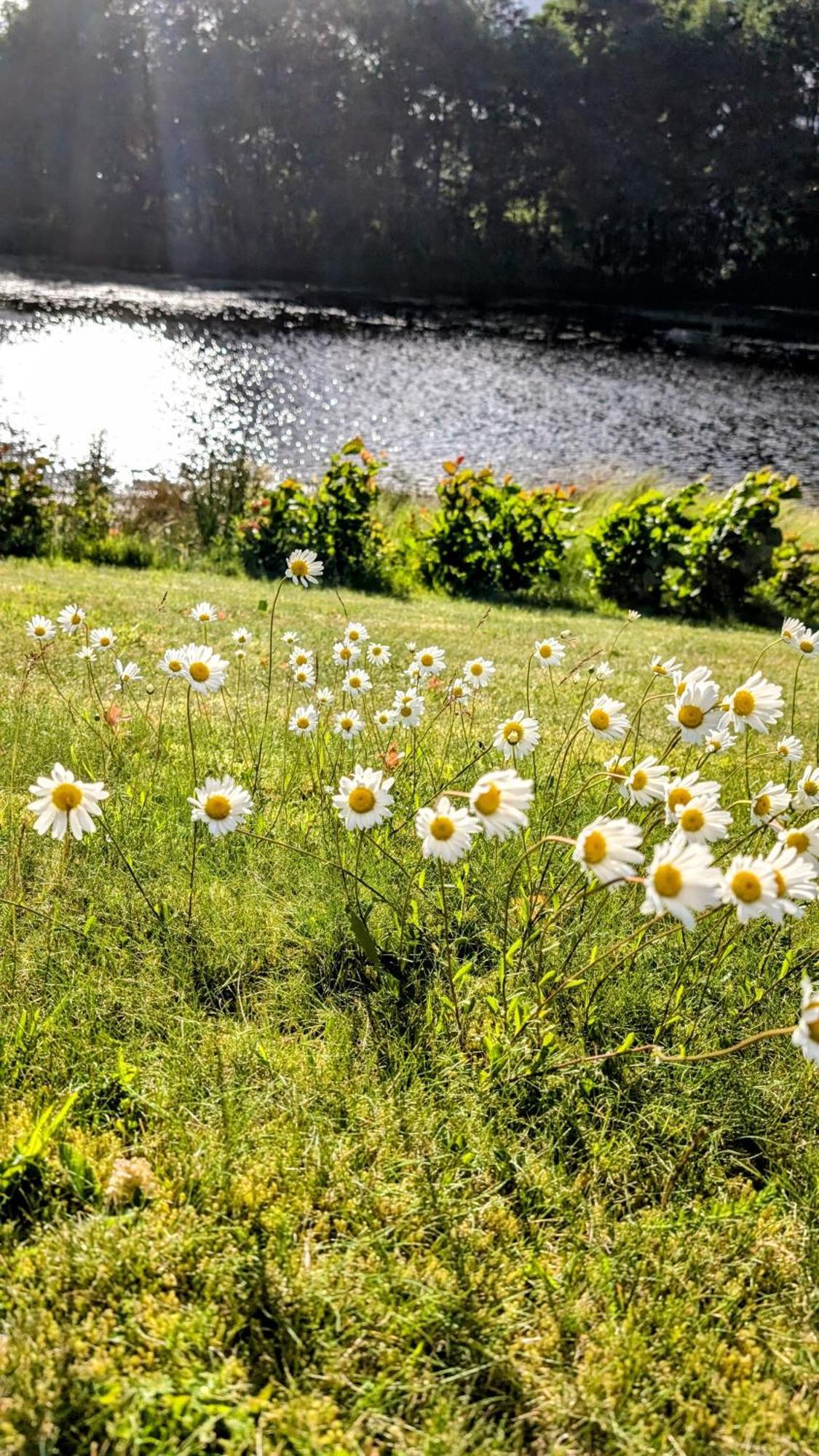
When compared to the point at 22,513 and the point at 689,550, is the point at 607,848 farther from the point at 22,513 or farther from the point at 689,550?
the point at 22,513

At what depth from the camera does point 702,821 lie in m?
1.54

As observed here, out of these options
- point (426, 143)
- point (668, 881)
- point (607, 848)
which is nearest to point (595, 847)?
point (607, 848)

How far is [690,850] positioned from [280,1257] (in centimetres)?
93

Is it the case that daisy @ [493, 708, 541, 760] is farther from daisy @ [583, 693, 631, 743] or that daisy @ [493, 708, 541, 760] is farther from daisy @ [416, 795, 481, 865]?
daisy @ [416, 795, 481, 865]

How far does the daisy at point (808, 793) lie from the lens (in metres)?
2.16

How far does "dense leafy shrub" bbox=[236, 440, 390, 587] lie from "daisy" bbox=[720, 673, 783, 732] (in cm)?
657

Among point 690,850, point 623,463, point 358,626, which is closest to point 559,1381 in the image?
point 690,850

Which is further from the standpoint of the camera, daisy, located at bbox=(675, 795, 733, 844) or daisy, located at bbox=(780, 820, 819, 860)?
daisy, located at bbox=(780, 820, 819, 860)

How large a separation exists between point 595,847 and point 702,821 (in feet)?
0.84

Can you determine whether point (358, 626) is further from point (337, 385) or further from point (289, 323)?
point (289, 323)

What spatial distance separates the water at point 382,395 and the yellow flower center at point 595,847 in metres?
13.5

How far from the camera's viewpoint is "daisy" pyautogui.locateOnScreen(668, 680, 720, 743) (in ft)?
6.20

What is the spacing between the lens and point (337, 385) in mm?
21594

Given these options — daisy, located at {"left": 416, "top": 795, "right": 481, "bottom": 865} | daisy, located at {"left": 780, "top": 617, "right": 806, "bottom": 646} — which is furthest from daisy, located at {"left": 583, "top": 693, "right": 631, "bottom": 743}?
daisy, located at {"left": 416, "top": 795, "right": 481, "bottom": 865}
